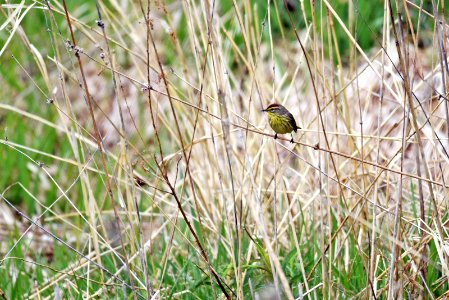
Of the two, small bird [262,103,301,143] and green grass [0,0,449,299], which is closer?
green grass [0,0,449,299]

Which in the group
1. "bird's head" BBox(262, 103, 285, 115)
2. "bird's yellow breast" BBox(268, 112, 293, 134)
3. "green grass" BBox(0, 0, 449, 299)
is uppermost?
"bird's head" BBox(262, 103, 285, 115)

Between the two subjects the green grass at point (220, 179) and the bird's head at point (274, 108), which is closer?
the green grass at point (220, 179)

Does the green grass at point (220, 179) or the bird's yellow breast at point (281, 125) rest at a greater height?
the bird's yellow breast at point (281, 125)

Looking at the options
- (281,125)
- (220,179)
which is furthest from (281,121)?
(220,179)

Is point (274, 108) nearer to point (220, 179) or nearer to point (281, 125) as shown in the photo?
point (281, 125)

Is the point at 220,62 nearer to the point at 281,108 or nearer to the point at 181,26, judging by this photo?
the point at 281,108

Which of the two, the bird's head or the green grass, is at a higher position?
the bird's head

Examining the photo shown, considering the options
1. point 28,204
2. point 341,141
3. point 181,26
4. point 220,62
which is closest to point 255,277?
point 220,62

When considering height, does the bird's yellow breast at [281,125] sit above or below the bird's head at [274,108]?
below

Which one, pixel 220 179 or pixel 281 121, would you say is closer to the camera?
pixel 220 179

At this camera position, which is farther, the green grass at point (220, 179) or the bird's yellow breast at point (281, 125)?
the bird's yellow breast at point (281, 125)

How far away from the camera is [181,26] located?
5.79 metres

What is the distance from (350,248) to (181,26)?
10.8 ft

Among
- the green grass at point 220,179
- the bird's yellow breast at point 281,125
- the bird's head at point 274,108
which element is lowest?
the green grass at point 220,179
